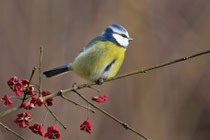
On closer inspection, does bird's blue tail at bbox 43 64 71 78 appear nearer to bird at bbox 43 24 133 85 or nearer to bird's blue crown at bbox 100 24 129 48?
bird at bbox 43 24 133 85

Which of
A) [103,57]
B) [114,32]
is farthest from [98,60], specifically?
[114,32]

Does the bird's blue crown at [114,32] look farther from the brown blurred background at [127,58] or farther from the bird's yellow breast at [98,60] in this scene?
the brown blurred background at [127,58]

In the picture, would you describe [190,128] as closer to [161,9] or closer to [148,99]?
[148,99]

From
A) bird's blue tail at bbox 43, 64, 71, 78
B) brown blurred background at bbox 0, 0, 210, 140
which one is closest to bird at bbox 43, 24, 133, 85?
bird's blue tail at bbox 43, 64, 71, 78

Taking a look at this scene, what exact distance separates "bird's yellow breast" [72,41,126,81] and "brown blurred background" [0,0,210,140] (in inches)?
60.0

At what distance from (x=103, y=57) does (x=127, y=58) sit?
191cm

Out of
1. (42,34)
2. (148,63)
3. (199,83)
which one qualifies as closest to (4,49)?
(42,34)

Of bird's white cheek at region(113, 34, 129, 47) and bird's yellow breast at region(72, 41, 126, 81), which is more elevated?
bird's white cheek at region(113, 34, 129, 47)

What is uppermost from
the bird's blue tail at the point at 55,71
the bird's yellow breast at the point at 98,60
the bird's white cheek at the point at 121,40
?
the bird's white cheek at the point at 121,40

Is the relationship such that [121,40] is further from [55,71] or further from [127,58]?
[127,58]

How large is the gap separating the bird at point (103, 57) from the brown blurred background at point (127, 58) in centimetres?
152

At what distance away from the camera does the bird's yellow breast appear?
7.07 feet

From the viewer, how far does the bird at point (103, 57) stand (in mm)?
2156

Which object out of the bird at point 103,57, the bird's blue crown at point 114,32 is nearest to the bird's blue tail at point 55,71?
the bird at point 103,57
